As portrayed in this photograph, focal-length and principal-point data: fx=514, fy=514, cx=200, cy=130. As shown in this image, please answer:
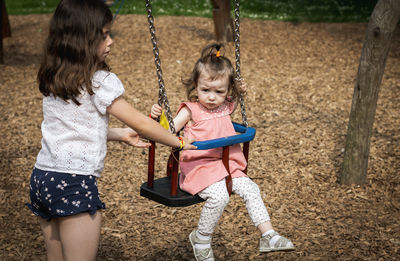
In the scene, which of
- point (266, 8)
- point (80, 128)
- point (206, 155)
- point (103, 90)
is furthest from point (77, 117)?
point (266, 8)

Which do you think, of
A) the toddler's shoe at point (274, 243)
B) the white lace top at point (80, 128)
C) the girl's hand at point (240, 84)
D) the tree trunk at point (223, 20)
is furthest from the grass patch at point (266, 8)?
the white lace top at point (80, 128)

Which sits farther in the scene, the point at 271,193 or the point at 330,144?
the point at 330,144

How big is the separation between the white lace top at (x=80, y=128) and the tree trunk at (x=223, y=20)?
7331mm

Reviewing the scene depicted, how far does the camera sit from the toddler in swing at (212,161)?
2.94m

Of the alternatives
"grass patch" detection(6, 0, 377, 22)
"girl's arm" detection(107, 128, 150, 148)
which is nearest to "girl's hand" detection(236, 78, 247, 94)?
"girl's arm" detection(107, 128, 150, 148)

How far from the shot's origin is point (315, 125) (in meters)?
6.34

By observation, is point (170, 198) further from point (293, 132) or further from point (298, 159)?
point (293, 132)

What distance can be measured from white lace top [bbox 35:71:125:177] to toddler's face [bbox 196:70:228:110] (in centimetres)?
74

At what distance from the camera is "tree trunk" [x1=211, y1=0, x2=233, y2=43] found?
945 centimetres

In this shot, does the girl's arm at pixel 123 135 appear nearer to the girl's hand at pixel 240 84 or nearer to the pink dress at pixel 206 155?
the pink dress at pixel 206 155

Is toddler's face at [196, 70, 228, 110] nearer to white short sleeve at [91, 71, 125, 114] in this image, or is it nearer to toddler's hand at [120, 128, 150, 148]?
toddler's hand at [120, 128, 150, 148]

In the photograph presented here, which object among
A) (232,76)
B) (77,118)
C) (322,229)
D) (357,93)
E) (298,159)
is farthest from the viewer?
(298,159)

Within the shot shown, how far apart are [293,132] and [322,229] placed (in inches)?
78.8

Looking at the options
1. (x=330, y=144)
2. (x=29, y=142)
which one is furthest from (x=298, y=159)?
(x=29, y=142)
